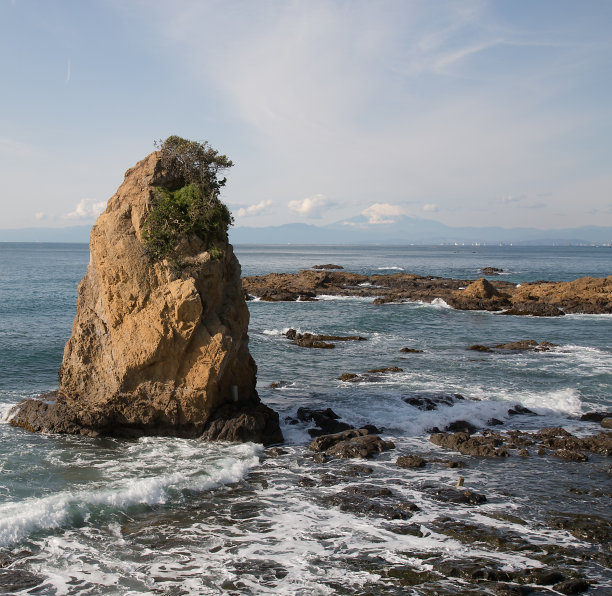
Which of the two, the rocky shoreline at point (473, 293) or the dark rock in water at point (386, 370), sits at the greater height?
the rocky shoreline at point (473, 293)

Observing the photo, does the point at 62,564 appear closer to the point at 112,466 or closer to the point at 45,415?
the point at 112,466

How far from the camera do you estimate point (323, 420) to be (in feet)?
58.8

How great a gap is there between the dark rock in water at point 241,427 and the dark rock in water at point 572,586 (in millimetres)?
8879

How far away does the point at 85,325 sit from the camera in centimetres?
1762

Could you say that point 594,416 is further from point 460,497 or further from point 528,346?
point 528,346

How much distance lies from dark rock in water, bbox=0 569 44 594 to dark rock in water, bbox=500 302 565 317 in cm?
4274

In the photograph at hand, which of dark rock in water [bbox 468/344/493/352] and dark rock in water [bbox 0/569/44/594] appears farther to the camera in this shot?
dark rock in water [bbox 468/344/493/352]

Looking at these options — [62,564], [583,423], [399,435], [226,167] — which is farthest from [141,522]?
[583,423]

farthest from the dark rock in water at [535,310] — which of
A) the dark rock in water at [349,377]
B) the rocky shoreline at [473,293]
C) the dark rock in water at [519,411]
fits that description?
the dark rock in water at [519,411]

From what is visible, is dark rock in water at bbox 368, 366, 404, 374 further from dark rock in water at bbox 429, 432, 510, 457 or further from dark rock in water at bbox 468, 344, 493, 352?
dark rock in water at bbox 429, 432, 510, 457

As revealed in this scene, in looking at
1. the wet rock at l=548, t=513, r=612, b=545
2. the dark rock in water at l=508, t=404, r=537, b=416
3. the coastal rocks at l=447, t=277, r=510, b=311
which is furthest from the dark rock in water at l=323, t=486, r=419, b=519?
the coastal rocks at l=447, t=277, r=510, b=311

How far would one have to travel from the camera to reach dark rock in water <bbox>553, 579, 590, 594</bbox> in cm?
928

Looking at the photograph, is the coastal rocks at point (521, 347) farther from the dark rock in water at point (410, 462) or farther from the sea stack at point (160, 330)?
the sea stack at point (160, 330)

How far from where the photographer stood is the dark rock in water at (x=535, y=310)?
45562 mm
